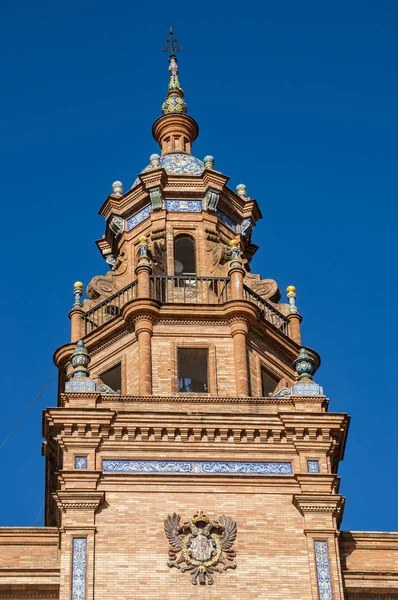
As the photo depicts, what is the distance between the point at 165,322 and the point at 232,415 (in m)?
4.06

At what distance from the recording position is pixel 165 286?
39938mm

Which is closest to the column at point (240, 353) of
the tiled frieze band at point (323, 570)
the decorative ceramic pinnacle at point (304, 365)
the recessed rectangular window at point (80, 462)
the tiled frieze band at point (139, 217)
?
the decorative ceramic pinnacle at point (304, 365)

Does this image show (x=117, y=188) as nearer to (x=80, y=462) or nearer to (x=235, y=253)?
(x=235, y=253)

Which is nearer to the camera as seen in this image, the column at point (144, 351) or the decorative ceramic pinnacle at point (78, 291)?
the column at point (144, 351)

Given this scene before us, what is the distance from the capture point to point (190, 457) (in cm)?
3481

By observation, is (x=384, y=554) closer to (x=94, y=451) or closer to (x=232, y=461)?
(x=232, y=461)

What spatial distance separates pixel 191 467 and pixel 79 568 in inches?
136

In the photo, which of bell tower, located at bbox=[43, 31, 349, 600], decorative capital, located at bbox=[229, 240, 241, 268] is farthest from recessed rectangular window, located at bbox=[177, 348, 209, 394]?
decorative capital, located at bbox=[229, 240, 241, 268]

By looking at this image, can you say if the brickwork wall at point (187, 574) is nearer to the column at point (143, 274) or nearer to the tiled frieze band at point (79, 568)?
the tiled frieze band at point (79, 568)

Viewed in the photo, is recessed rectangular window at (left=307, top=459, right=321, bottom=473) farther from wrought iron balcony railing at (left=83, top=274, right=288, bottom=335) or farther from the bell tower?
wrought iron balcony railing at (left=83, top=274, right=288, bottom=335)

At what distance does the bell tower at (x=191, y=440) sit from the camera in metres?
33.1

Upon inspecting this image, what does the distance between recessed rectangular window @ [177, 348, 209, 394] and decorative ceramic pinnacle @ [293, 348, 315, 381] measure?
92.0 inches

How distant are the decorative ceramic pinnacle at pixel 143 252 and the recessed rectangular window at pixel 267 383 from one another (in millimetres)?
3838

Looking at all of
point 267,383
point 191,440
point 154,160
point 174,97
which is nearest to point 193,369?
point 267,383
